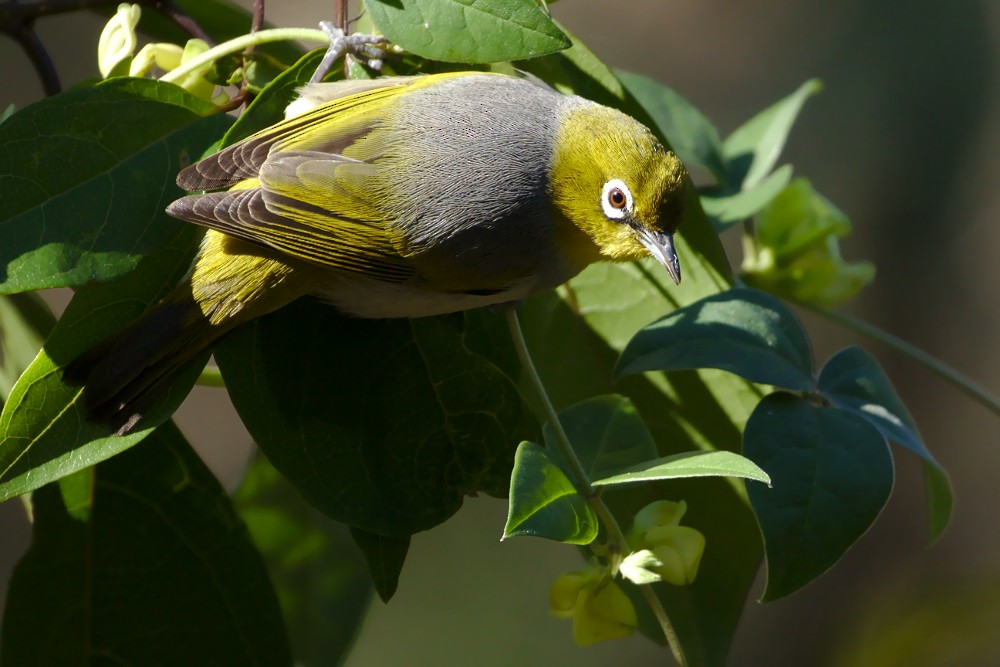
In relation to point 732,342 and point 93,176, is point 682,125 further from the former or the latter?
point 93,176

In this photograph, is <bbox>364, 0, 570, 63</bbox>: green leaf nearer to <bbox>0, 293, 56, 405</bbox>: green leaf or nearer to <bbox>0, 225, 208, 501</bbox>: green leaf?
<bbox>0, 225, 208, 501</bbox>: green leaf

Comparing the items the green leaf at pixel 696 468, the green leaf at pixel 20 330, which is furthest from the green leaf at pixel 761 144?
the green leaf at pixel 20 330

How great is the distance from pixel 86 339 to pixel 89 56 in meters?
4.23

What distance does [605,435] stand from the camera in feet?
4.85

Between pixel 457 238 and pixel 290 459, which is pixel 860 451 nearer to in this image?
pixel 457 238

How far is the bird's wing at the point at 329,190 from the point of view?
1538mm

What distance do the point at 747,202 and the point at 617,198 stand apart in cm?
36

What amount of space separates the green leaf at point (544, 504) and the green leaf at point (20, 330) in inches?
33.4

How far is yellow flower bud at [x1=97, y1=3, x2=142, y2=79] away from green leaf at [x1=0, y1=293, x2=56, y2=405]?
0.38m

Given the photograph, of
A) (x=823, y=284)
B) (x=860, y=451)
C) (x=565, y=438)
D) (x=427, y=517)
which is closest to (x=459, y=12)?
(x=565, y=438)

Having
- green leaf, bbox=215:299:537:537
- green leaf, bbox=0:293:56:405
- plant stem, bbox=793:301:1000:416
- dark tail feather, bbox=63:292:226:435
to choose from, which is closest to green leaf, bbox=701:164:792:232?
plant stem, bbox=793:301:1000:416

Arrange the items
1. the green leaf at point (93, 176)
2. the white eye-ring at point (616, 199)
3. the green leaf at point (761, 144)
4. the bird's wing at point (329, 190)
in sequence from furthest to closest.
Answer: the green leaf at point (761, 144) < the white eye-ring at point (616, 199) < the bird's wing at point (329, 190) < the green leaf at point (93, 176)

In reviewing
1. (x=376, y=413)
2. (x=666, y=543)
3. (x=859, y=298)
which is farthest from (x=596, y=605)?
(x=859, y=298)

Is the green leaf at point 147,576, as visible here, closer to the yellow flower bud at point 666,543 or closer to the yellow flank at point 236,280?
the yellow flank at point 236,280
